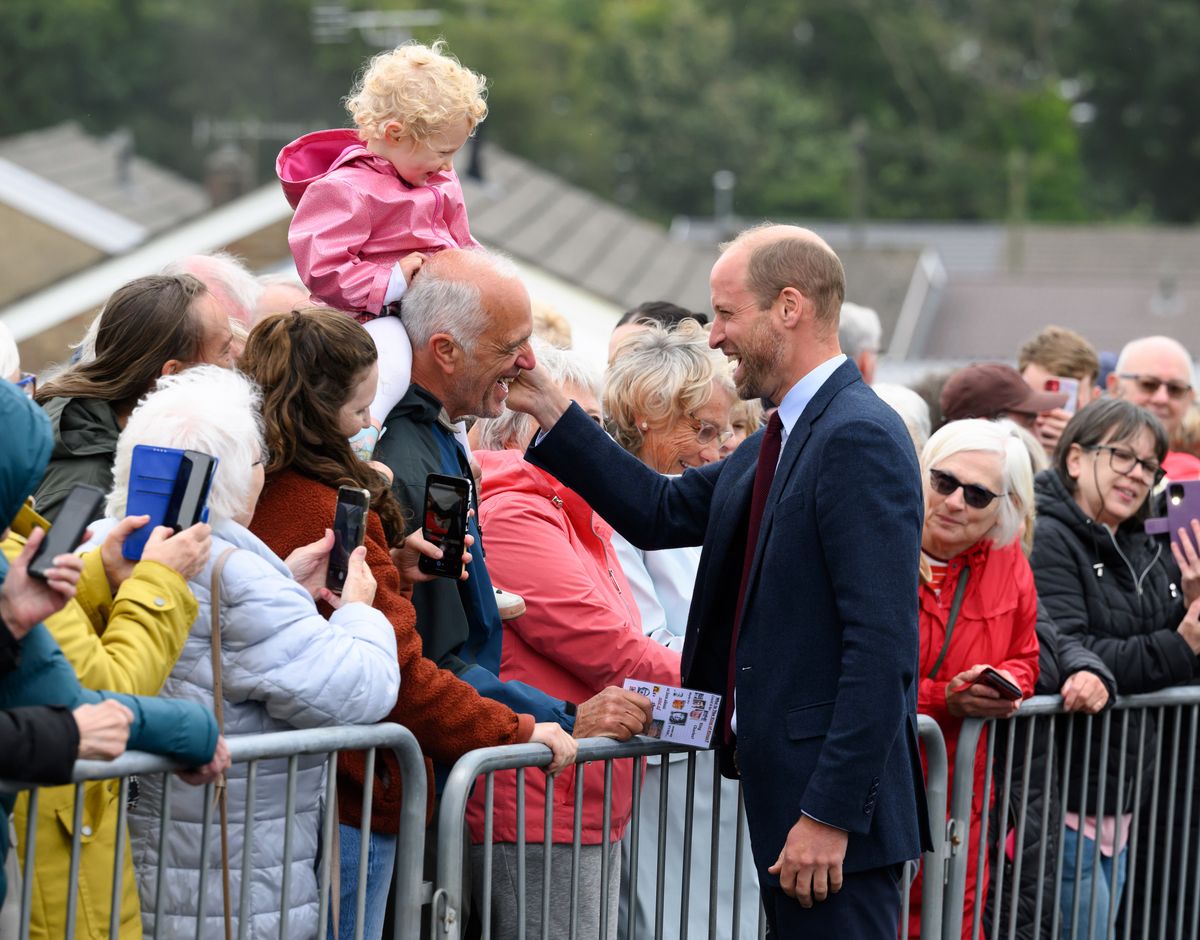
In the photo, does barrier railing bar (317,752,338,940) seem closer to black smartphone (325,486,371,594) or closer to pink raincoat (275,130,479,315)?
black smartphone (325,486,371,594)

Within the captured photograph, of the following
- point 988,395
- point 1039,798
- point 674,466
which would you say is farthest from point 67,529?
point 988,395

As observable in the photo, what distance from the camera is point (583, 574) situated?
443 centimetres

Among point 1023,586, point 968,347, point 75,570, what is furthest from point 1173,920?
point 968,347

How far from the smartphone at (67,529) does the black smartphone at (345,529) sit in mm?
605

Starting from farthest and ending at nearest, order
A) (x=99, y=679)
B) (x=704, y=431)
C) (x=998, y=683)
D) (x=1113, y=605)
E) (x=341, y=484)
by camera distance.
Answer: (x=1113, y=605) < (x=704, y=431) < (x=998, y=683) < (x=341, y=484) < (x=99, y=679)

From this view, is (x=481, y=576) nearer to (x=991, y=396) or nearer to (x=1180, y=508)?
(x=1180, y=508)

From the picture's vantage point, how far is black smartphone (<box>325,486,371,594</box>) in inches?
135

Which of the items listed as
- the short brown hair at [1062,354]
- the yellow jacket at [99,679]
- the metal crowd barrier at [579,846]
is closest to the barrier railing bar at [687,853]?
the metal crowd barrier at [579,846]

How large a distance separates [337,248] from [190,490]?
4.08 feet

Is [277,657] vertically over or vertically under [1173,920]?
over

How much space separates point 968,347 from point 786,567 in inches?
1262

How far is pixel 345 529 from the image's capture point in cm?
347

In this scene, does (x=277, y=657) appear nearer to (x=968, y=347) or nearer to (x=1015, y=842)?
(x=1015, y=842)

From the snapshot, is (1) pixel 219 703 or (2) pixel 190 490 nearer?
(2) pixel 190 490
